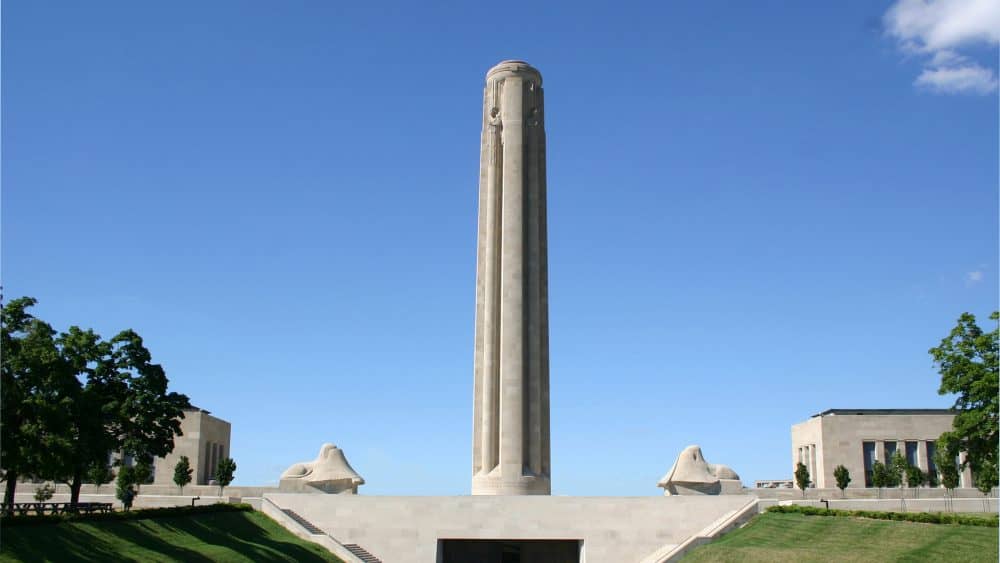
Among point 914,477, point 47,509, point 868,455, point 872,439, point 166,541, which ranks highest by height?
point 872,439

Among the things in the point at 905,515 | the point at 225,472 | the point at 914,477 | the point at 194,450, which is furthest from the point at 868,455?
the point at 194,450

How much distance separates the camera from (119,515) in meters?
38.6

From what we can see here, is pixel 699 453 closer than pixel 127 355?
No

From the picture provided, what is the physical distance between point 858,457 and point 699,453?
16537 mm

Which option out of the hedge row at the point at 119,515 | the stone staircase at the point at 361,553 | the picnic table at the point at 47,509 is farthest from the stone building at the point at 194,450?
the stone staircase at the point at 361,553

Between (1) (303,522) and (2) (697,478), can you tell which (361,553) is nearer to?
(1) (303,522)

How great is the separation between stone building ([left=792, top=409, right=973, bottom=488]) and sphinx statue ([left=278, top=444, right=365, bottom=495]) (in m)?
32.0

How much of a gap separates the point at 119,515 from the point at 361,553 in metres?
12.3

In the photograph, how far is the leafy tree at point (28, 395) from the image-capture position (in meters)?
36.2

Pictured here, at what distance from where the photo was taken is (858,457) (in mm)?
63594

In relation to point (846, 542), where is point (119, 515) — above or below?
above

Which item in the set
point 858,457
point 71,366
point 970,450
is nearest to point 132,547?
point 71,366

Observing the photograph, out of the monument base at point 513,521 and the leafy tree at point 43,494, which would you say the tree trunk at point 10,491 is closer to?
the leafy tree at point 43,494

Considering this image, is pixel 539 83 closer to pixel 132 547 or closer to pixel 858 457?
pixel 858 457
